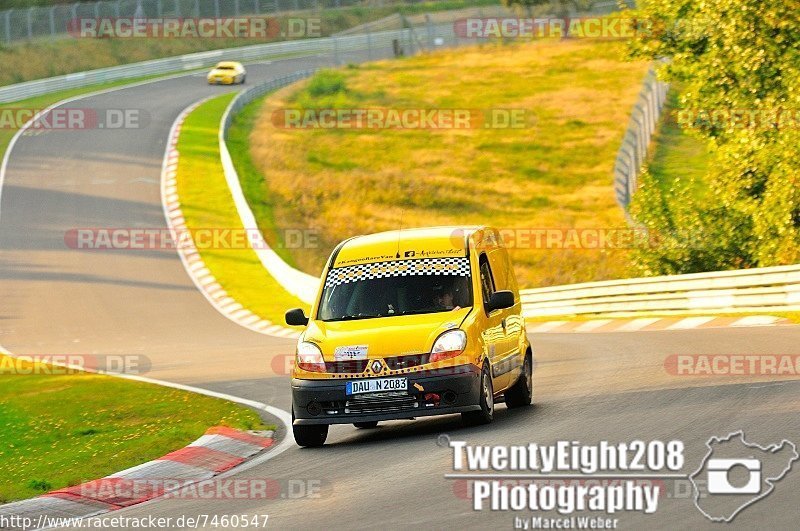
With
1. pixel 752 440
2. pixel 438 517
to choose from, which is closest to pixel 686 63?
pixel 752 440

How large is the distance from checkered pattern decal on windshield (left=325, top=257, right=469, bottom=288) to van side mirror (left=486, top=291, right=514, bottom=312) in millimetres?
410

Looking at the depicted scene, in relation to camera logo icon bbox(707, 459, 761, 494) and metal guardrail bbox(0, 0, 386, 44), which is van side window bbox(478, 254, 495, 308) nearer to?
camera logo icon bbox(707, 459, 761, 494)

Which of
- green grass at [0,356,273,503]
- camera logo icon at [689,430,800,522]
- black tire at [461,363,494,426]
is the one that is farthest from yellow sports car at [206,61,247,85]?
camera logo icon at [689,430,800,522]

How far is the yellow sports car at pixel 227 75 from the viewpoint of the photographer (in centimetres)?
7500

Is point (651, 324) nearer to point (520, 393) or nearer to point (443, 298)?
point (520, 393)

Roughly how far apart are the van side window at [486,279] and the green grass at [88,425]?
279cm

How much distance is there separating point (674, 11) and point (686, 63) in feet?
4.13

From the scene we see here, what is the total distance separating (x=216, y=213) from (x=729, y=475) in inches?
1434

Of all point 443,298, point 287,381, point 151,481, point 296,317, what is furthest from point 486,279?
point 287,381

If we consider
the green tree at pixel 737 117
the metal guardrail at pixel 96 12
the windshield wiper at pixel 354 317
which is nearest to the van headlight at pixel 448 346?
the windshield wiper at pixel 354 317

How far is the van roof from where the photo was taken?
13758 millimetres

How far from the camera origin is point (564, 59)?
7506 centimetres

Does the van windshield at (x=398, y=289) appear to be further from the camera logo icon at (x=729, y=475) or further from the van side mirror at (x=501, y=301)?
the camera logo icon at (x=729, y=475)

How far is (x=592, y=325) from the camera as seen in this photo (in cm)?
2688
